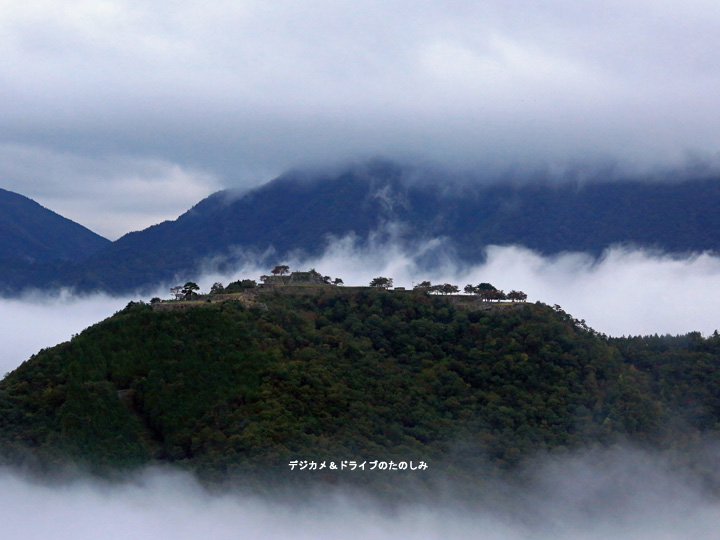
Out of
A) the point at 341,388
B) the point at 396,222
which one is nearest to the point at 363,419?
the point at 341,388

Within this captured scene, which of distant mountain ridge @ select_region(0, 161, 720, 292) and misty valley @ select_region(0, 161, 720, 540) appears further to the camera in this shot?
distant mountain ridge @ select_region(0, 161, 720, 292)

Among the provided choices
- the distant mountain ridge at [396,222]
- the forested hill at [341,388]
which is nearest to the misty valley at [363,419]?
the forested hill at [341,388]

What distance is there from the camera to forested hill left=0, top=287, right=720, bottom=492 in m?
49.7

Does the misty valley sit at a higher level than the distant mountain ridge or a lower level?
lower

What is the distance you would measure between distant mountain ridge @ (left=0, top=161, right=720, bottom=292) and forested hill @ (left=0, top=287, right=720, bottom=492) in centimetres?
7284

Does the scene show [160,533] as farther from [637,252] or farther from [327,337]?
[637,252]

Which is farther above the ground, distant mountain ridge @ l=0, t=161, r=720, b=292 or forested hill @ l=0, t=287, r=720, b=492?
distant mountain ridge @ l=0, t=161, r=720, b=292

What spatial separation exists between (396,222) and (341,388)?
99.3 meters

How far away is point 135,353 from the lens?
54750 mm

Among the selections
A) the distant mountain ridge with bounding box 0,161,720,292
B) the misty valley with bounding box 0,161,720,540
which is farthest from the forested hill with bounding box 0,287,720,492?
the distant mountain ridge with bounding box 0,161,720,292

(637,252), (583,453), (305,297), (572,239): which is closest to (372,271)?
(572,239)

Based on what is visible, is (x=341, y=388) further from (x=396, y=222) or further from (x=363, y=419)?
(x=396, y=222)

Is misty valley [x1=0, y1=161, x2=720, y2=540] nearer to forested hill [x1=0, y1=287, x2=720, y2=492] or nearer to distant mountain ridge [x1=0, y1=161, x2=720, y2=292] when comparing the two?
forested hill [x1=0, y1=287, x2=720, y2=492]

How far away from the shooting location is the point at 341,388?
178 feet
